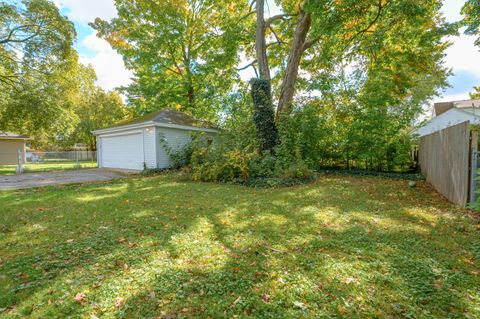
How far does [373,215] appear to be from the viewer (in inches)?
173

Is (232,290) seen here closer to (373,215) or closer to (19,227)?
(373,215)

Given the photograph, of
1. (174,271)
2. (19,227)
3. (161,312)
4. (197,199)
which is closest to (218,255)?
(174,271)

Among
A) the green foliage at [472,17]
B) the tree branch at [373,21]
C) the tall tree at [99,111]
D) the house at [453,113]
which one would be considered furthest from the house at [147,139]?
the house at [453,113]

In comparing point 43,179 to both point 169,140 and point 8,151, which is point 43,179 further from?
point 8,151

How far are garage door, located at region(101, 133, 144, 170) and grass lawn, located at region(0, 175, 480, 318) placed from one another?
6.87 m

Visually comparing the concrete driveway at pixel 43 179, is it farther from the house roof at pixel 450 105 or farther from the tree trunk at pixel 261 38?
the house roof at pixel 450 105

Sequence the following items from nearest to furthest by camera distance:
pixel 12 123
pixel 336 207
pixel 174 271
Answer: pixel 174 271
pixel 336 207
pixel 12 123

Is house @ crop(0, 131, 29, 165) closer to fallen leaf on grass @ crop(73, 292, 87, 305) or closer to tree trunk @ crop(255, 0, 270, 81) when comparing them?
tree trunk @ crop(255, 0, 270, 81)

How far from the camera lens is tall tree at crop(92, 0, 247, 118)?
14.3m

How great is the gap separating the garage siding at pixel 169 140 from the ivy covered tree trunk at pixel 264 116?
4.42m

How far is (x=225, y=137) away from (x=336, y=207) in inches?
277

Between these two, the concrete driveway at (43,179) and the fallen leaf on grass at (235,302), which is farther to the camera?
the concrete driveway at (43,179)

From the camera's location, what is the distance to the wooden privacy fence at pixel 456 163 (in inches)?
179

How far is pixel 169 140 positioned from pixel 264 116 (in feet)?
17.1
